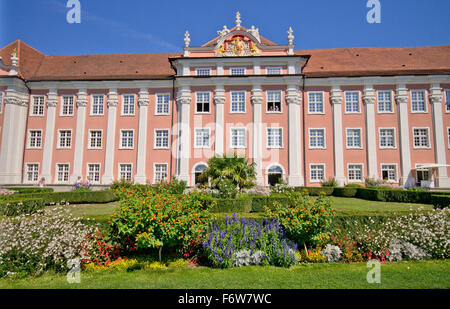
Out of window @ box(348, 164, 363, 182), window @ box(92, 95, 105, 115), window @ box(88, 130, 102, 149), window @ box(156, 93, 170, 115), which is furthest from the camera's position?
window @ box(92, 95, 105, 115)

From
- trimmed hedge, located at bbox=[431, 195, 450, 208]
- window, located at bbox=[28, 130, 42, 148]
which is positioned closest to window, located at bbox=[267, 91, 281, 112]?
trimmed hedge, located at bbox=[431, 195, 450, 208]

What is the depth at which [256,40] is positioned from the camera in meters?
23.6

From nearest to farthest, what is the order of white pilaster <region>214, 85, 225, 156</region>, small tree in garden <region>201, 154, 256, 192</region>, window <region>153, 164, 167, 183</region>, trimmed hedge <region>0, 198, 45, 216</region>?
trimmed hedge <region>0, 198, 45, 216</region> < small tree in garden <region>201, 154, 256, 192</region> < white pilaster <region>214, 85, 225, 156</region> < window <region>153, 164, 167, 183</region>

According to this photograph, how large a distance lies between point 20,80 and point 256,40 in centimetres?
2309

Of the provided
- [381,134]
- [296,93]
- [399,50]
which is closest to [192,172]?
[296,93]

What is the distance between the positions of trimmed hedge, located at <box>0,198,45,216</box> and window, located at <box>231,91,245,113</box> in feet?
55.6

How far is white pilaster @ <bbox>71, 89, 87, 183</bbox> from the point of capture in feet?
79.2

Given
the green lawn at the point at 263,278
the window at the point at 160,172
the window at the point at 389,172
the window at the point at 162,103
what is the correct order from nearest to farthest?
1. the green lawn at the point at 263,278
2. the window at the point at 389,172
3. the window at the point at 160,172
4. the window at the point at 162,103

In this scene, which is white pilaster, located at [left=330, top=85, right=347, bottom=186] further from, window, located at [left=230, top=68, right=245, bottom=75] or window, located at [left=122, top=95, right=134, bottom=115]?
window, located at [left=122, top=95, right=134, bottom=115]

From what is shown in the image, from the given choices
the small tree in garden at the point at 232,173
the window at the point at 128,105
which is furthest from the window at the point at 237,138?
the window at the point at 128,105

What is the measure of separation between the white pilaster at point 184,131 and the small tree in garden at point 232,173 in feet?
25.1

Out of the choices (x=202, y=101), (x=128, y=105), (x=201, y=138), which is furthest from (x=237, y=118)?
(x=128, y=105)

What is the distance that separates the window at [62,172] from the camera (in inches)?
954

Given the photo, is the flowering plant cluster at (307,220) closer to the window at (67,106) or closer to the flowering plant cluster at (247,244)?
the flowering plant cluster at (247,244)
